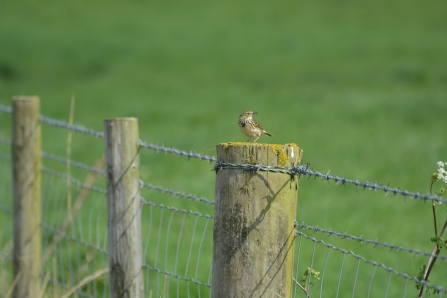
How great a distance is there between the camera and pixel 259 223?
248 cm

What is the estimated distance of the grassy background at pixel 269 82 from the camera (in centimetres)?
891

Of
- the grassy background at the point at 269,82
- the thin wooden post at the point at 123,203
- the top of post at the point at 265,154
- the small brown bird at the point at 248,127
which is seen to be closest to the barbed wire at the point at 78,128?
the thin wooden post at the point at 123,203

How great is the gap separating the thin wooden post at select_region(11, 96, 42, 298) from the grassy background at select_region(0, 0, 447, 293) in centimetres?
269

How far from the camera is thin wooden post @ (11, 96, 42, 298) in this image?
15.1 feet

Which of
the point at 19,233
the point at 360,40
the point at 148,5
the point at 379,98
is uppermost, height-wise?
the point at 148,5

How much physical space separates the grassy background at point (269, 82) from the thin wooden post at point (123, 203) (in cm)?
257

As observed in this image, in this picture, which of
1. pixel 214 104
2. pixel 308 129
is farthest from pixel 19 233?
pixel 214 104

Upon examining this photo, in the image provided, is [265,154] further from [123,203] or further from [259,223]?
[123,203]

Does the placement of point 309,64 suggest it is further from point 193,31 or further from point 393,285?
point 393,285

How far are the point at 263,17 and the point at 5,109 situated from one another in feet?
84.9

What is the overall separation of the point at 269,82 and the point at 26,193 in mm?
15017

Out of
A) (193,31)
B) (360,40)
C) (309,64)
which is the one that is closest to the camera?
(309,64)

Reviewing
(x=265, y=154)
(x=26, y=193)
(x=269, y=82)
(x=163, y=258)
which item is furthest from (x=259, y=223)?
(x=269, y=82)

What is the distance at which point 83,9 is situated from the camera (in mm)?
31234
